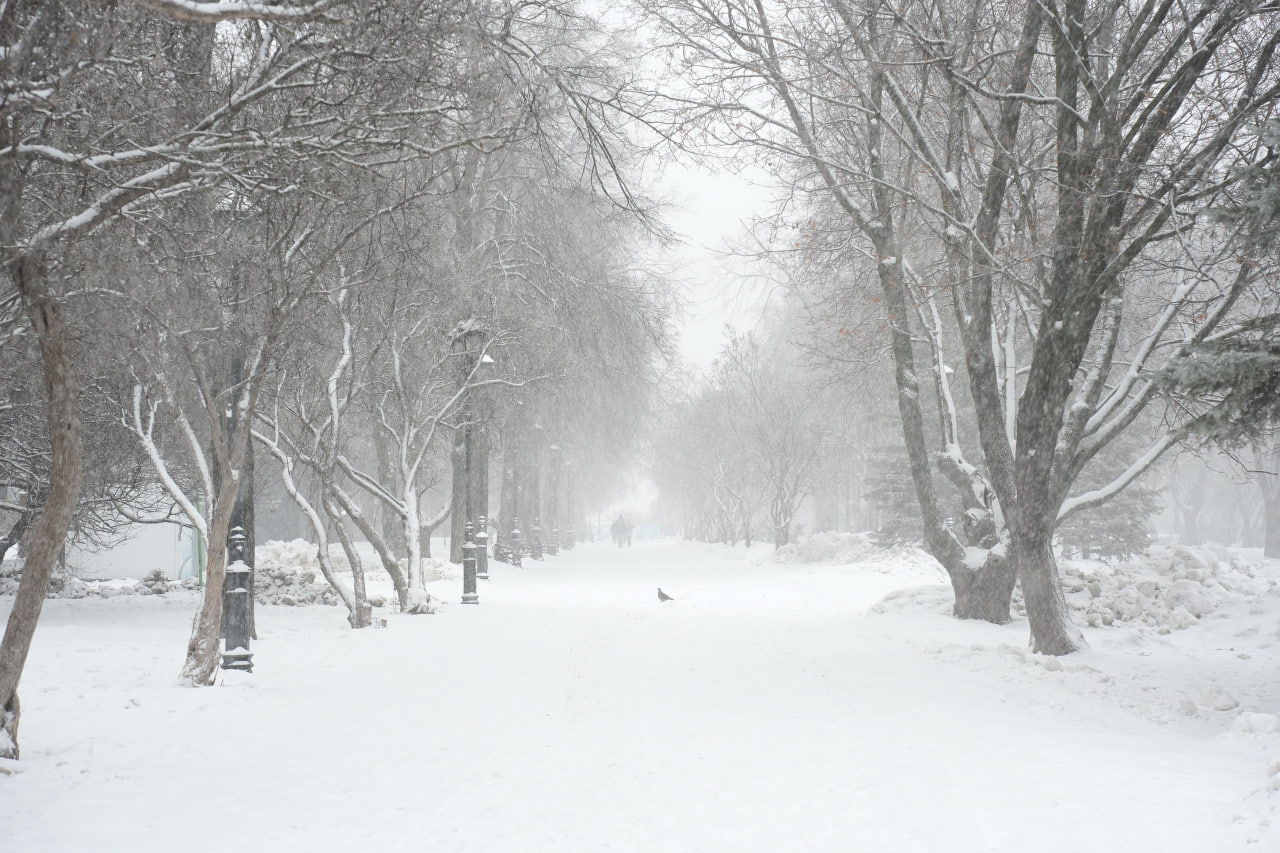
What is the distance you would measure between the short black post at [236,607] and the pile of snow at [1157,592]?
946 cm

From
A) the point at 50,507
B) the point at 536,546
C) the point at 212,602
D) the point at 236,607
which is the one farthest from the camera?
the point at 536,546

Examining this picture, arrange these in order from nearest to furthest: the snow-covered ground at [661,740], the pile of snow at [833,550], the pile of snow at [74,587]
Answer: the snow-covered ground at [661,740]
the pile of snow at [74,587]
the pile of snow at [833,550]

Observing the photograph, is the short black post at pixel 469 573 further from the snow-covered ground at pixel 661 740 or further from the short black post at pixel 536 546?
the short black post at pixel 536 546

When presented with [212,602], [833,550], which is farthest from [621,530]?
[212,602]

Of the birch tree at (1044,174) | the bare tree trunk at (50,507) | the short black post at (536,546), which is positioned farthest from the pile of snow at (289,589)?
the short black post at (536,546)

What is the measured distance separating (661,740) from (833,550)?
20.8 metres

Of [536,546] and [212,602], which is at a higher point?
[536,546]

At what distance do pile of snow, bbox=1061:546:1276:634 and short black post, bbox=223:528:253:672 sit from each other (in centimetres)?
946

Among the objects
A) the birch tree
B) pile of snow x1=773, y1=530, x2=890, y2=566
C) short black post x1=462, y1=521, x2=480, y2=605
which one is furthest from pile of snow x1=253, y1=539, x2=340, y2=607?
pile of snow x1=773, y1=530, x2=890, y2=566

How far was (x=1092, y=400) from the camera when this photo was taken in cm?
918

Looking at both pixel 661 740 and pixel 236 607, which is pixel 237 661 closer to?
pixel 236 607

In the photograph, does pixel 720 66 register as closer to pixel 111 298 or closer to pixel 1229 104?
pixel 1229 104

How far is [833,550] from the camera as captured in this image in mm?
25969

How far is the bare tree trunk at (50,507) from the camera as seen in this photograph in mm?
4605
